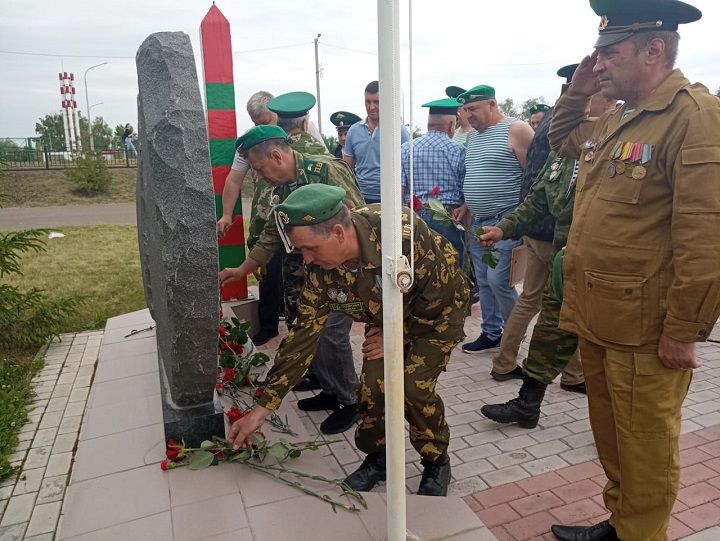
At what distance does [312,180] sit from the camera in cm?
326

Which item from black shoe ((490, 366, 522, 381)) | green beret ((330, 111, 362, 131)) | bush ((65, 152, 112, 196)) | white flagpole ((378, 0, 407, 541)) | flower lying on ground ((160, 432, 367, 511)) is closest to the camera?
white flagpole ((378, 0, 407, 541))

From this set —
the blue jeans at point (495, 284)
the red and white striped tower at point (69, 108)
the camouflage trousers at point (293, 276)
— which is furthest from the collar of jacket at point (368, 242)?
the red and white striped tower at point (69, 108)

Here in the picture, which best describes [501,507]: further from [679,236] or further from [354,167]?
[354,167]

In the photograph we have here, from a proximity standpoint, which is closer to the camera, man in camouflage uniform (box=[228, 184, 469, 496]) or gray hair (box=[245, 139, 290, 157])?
man in camouflage uniform (box=[228, 184, 469, 496])

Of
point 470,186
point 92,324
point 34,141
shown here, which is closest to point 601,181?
point 470,186

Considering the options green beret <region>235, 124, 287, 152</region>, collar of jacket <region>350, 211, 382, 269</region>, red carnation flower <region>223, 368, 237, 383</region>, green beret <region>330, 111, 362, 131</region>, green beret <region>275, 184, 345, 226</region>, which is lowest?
red carnation flower <region>223, 368, 237, 383</region>

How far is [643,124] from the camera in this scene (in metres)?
1.91

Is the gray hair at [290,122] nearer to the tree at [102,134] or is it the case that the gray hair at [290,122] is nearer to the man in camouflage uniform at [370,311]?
the man in camouflage uniform at [370,311]

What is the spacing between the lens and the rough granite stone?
207cm

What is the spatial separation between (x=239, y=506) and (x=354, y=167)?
3.92 metres

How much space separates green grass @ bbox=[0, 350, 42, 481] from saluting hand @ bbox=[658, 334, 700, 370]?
2.87m

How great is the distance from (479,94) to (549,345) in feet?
6.30

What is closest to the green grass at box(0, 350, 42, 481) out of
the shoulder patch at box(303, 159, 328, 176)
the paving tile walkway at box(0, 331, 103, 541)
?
the paving tile walkway at box(0, 331, 103, 541)

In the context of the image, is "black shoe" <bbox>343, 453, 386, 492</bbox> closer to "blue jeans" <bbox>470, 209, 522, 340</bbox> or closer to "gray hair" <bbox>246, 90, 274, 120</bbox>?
"blue jeans" <bbox>470, 209, 522, 340</bbox>
